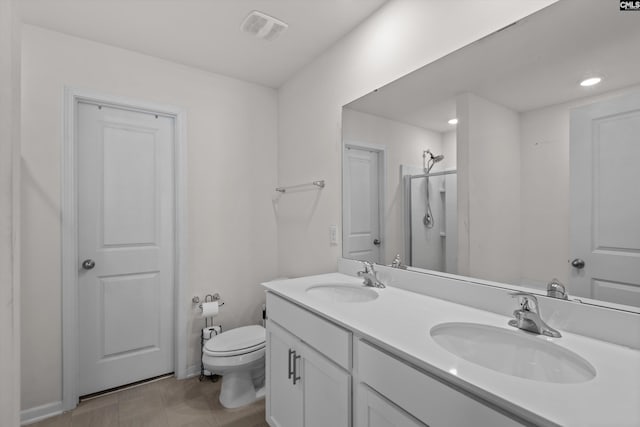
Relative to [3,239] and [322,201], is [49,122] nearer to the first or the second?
[3,239]

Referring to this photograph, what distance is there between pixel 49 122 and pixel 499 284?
2.68 metres

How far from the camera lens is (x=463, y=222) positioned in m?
1.36

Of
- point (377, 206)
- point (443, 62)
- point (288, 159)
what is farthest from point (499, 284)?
point (288, 159)

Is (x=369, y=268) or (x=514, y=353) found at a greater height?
(x=369, y=268)

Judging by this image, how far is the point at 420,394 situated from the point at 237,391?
1.59 meters

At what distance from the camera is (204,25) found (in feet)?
6.16

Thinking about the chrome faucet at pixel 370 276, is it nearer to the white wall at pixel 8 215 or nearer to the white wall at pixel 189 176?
the white wall at pixel 189 176

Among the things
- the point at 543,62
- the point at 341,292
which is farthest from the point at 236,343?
the point at 543,62

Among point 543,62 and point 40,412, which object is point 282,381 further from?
point 543,62

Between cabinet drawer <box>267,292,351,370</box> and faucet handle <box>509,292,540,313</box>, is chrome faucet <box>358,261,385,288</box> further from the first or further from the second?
faucet handle <box>509,292,540,313</box>

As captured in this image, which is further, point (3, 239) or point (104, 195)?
point (104, 195)

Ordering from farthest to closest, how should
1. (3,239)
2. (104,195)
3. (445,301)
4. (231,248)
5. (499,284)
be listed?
(231,248) < (104,195) < (445,301) < (499,284) < (3,239)

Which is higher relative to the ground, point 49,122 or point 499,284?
point 49,122

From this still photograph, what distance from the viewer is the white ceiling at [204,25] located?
1.69 metres
